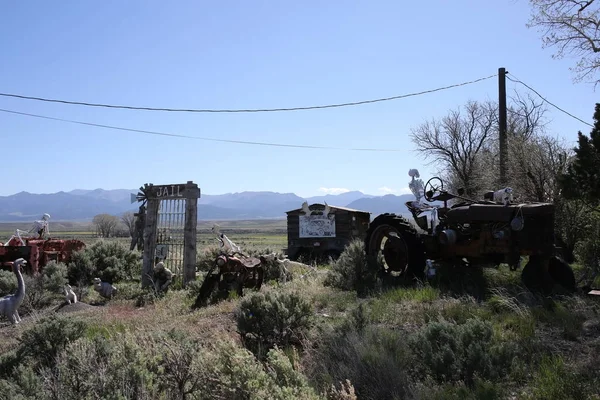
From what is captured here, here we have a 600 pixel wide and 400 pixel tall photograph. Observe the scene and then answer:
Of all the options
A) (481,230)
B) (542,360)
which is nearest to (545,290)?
(481,230)

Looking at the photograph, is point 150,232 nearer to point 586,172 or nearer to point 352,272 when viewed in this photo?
point 352,272

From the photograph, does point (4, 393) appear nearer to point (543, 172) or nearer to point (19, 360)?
point (19, 360)

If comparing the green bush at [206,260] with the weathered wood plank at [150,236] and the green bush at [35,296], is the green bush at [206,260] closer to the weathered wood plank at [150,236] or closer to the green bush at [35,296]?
the weathered wood plank at [150,236]

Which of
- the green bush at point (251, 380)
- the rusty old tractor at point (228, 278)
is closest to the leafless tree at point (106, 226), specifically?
the rusty old tractor at point (228, 278)

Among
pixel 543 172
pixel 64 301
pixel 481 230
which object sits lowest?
pixel 64 301

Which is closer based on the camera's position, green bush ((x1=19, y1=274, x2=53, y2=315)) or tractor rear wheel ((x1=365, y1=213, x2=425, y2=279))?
tractor rear wheel ((x1=365, y1=213, x2=425, y2=279))

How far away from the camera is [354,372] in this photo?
4953 millimetres

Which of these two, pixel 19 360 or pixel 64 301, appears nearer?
pixel 19 360

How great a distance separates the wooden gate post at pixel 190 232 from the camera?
1255 centimetres

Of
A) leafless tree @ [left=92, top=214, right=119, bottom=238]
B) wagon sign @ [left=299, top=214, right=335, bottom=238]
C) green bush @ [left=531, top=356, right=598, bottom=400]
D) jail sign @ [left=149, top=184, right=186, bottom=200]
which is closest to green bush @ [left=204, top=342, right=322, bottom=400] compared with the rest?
green bush @ [left=531, top=356, right=598, bottom=400]

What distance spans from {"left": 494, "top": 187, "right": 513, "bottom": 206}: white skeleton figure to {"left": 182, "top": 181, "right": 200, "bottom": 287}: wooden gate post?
6.67 m

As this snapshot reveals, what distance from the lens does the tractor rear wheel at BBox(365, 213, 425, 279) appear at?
963 cm

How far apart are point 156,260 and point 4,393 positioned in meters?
8.57

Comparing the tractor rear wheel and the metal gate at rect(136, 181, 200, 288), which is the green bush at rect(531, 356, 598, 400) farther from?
the metal gate at rect(136, 181, 200, 288)
